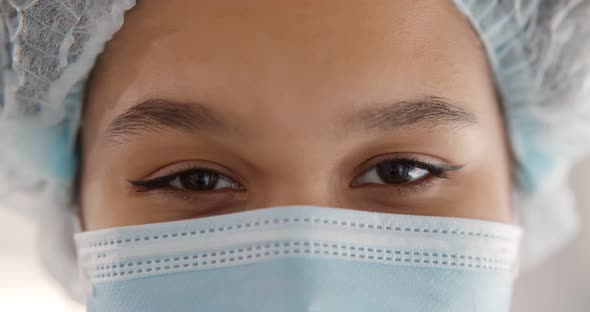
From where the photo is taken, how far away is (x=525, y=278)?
1.73 m

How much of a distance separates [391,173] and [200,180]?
273 millimetres

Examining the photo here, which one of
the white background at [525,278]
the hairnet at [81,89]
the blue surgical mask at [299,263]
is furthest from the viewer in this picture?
the white background at [525,278]

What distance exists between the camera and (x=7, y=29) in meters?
0.98

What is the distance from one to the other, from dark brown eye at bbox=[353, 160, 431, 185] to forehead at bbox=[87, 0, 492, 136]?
0.10 metres

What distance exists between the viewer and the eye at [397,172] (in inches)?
36.0

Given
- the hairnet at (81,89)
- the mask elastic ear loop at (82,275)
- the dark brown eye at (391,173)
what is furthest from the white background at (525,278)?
the dark brown eye at (391,173)

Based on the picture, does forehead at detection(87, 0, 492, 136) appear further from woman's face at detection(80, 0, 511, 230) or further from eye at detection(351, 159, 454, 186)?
eye at detection(351, 159, 454, 186)

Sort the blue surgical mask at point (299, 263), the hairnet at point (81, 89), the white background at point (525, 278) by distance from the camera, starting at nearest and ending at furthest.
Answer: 1. the blue surgical mask at point (299, 263)
2. the hairnet at point (81, 89)
3. the white background at point (525, 278)

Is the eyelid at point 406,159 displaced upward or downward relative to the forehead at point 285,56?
downward

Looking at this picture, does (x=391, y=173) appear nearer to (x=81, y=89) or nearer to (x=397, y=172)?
(x=397, y=172)

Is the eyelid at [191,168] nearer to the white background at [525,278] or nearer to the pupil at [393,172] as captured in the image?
the pupil at [393,172]

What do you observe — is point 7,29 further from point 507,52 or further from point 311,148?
point 507,52

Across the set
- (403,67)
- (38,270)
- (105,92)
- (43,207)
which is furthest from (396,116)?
(38,270)

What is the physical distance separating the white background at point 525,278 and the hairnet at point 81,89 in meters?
0.45
